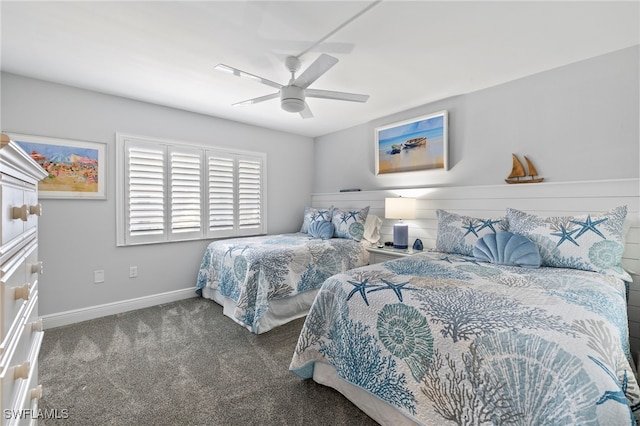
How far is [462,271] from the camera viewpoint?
6.40ft

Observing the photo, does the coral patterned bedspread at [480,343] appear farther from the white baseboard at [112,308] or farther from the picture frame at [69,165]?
the picture frame at [69,165]

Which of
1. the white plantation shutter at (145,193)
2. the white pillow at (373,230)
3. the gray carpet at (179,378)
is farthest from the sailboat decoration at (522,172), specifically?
the white plantation shutter at (145,193)

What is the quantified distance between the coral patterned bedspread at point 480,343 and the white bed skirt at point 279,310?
0.95 meters

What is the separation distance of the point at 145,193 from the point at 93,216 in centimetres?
54

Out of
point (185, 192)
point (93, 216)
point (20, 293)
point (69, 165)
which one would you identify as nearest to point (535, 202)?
point (20, 293)

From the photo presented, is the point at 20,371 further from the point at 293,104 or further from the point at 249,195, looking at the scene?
the point at 249,195

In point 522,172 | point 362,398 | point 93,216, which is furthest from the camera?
point 93,216

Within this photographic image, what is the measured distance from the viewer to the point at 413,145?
3555 millimetres

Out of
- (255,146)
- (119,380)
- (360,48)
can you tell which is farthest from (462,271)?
(255,146)

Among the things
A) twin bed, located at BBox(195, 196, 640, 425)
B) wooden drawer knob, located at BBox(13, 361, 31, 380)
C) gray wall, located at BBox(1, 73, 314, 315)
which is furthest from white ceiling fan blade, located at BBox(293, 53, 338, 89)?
gray wall, located at BBox(1, 73, 314, 315)

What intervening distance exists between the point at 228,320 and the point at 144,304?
1151mm

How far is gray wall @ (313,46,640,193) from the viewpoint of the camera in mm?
2277

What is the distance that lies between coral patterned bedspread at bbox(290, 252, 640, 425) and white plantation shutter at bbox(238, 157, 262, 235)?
2.61 m

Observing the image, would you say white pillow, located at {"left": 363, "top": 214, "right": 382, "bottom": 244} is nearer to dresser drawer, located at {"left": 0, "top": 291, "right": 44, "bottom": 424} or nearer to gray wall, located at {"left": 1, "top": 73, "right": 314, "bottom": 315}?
gray wall, located at {"left": 1, "top": 73, "right": 314, "bottom": 315}
